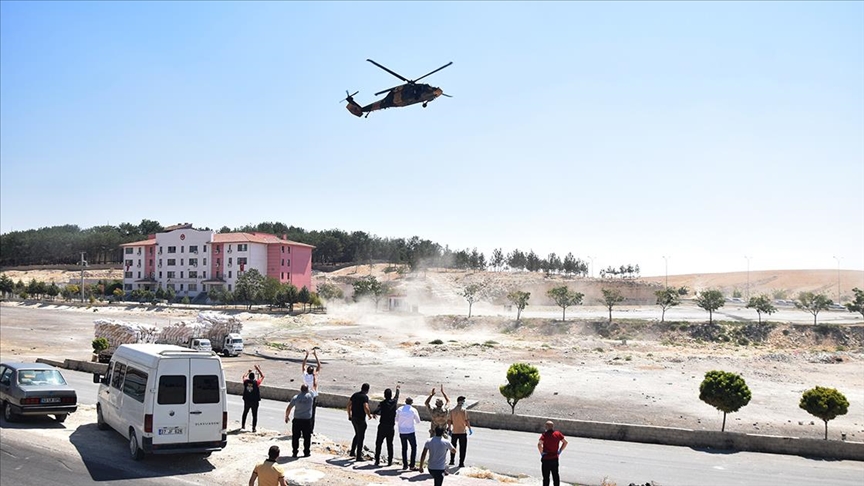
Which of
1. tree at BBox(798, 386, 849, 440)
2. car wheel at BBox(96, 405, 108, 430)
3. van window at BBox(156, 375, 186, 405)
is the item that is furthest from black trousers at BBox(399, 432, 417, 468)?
tree at BBox(798, 386, 849, 440)

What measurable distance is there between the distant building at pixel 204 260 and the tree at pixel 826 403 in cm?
9379

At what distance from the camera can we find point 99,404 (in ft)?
55.5

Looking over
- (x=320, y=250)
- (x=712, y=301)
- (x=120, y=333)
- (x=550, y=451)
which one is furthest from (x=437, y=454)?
(x=320, y=250)

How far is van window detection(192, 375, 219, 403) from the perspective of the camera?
13.7 metres

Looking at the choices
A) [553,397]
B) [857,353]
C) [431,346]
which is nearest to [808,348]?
[857,353]

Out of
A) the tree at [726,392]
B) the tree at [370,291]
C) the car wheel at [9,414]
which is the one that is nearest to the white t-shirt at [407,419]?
the car wheel at [9,414]

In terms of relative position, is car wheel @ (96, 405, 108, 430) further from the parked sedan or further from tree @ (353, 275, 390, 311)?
tree @ (353, 275, 390, 311)

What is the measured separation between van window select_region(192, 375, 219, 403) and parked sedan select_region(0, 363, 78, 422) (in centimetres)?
656

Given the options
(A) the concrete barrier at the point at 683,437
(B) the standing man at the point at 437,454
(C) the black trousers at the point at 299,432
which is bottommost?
(A) the concrete barrier at the point at 683,437

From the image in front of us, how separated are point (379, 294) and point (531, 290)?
4737 centimetres

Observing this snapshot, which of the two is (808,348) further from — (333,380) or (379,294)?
(379,294)

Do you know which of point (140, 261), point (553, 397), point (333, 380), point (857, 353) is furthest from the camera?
point (140, 261)

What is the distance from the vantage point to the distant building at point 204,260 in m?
106

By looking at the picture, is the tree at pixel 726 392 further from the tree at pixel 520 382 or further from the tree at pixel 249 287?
the tree at pixel 249 287
